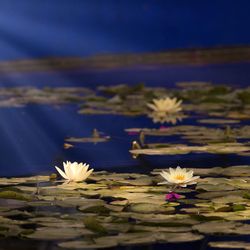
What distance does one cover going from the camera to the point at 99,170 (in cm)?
235

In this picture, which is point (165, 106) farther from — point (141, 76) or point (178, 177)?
point (141, 76)

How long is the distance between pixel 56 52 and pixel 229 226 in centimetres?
511

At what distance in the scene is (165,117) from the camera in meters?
3.63

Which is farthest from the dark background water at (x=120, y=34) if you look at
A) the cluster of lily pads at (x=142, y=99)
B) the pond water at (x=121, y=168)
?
the pond water at (x=121, y=168)

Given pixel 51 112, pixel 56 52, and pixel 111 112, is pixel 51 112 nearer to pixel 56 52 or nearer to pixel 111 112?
pixel 111 112

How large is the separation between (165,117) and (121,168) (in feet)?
4.26

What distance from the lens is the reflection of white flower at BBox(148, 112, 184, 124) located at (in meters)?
3.50

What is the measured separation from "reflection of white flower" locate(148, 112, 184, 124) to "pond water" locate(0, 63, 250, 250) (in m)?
0.03

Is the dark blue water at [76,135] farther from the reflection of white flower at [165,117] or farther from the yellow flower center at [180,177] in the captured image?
the yellow flower center at [180,177]

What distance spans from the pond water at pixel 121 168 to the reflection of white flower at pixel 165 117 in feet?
0.10

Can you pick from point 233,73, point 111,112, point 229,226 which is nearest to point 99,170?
point 229,226

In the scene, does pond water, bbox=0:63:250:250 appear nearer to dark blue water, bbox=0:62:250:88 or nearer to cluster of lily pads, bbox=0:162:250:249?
cluster of lily pads, bbox=0:162:250:249

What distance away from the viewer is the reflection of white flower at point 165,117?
138 inches

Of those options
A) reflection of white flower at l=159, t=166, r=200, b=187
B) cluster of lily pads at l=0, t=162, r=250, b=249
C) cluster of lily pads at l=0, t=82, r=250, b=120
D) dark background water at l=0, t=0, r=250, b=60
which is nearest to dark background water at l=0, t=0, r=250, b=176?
dark background water at l=0, t=0, r=250, b=60
